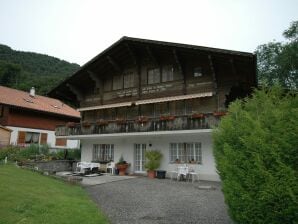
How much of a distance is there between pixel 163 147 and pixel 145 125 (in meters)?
2.10

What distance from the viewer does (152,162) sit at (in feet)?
56.2

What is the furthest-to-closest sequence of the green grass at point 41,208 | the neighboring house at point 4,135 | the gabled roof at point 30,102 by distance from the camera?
the gabled roof at point 30,102 → the neighboring house at point 4,135 → the green grass at point 41,208

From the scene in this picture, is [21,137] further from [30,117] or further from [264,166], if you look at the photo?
[264,166]

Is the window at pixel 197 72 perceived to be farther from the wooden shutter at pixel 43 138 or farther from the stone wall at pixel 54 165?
the wooden shutter at pixel 43 138

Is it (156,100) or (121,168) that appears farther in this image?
(156,100)

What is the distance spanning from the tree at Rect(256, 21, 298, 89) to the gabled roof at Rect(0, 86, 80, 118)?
79.1 feet

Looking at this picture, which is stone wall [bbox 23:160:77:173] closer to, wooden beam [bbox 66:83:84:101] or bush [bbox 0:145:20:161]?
bush [bbox 0:145:20:161]

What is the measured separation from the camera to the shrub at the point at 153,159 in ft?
56.1

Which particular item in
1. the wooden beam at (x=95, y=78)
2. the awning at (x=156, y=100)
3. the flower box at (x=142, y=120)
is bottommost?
the flower box at (x=142, y=120)

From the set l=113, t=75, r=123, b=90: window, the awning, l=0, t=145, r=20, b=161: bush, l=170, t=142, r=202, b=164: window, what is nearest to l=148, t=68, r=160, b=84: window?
the awning

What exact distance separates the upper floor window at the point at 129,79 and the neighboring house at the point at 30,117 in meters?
13.2

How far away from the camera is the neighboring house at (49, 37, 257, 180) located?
16.0 meters

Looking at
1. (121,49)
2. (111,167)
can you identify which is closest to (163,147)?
(111,167)

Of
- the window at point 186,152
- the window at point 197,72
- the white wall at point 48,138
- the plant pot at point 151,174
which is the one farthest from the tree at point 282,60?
the white wall at point 48,138
